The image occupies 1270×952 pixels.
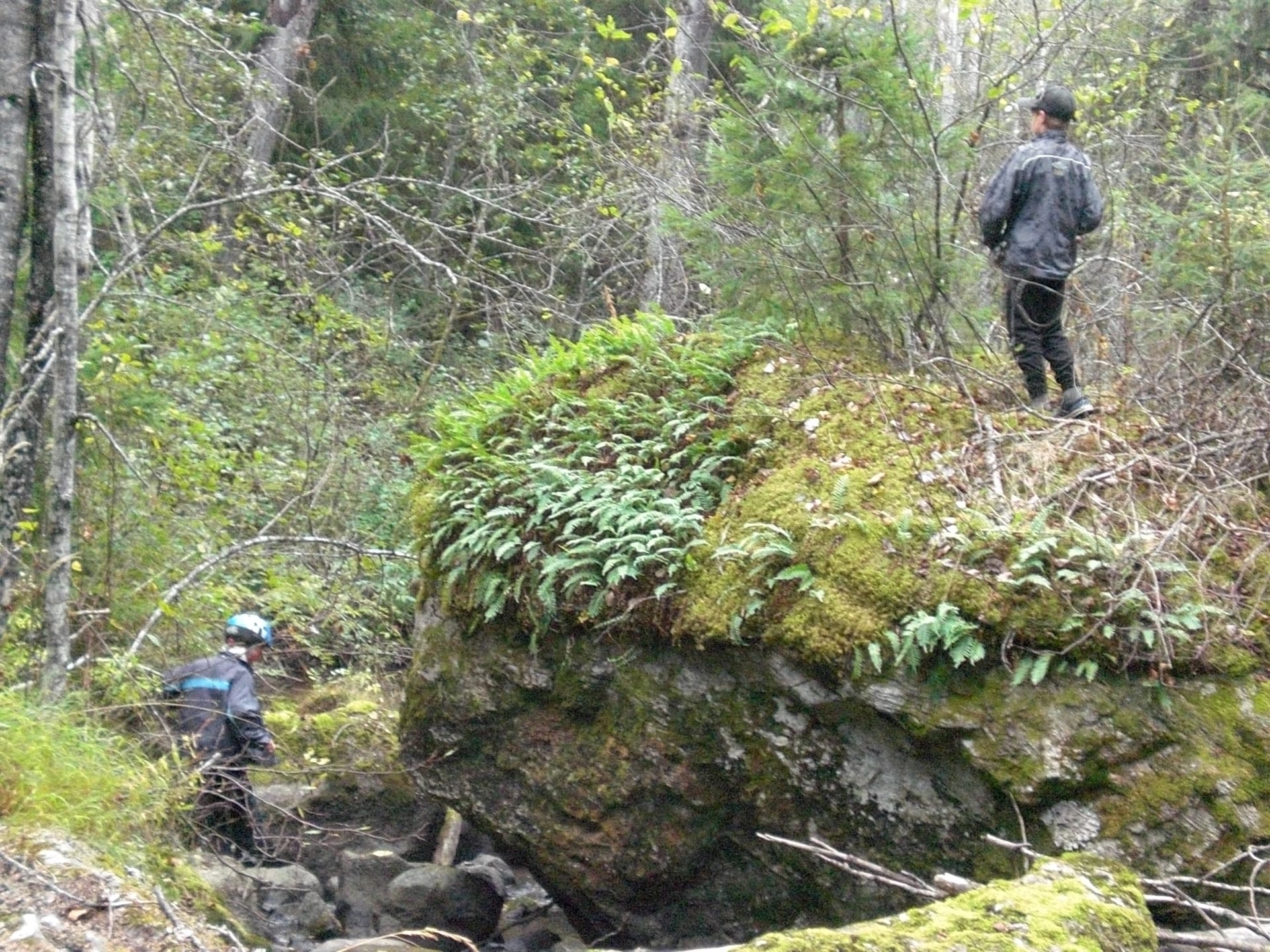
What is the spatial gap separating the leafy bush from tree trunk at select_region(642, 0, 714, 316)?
3.78m

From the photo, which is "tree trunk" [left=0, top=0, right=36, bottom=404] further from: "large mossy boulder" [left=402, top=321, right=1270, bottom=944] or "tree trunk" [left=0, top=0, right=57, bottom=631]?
"large mossy boulder" [left=402, top=321, right=1270, bottom=944]

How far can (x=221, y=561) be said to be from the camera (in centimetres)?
832

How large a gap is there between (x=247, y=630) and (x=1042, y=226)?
585cm

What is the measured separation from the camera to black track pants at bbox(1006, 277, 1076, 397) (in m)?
7.24

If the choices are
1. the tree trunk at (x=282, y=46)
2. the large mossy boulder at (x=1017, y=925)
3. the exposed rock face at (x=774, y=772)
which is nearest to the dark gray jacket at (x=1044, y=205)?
the exposed rock face at (x=774, y=772)

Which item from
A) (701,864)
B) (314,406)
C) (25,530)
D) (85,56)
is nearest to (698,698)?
(701,864)

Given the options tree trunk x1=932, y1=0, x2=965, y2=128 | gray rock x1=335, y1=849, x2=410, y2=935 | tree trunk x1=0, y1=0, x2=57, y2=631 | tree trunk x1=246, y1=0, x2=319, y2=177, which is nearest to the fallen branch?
gray rock x1=335, y1=849, x2=410, y2=935

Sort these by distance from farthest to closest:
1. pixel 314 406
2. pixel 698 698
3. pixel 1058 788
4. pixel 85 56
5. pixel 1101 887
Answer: pixel 314 406, pixel 85 56, pixel 698 698, pixel 1058 788, pixel 1101 887

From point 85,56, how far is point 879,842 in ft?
23.1

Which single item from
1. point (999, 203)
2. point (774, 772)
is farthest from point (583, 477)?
point (999, 203)

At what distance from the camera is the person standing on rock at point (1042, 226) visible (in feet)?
23.8

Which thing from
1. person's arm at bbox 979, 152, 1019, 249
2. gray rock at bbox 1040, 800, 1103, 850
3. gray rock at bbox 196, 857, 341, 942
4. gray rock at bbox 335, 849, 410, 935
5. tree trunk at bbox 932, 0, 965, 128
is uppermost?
tree trunk at bbox 932, 0, 965, 128

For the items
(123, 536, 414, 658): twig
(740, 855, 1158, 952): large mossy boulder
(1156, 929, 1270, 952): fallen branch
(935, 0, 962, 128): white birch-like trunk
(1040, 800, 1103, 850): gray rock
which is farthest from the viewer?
(935, 0, 962, 128): white birch-like trunk

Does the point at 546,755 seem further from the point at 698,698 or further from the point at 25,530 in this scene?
the point at 25,530
